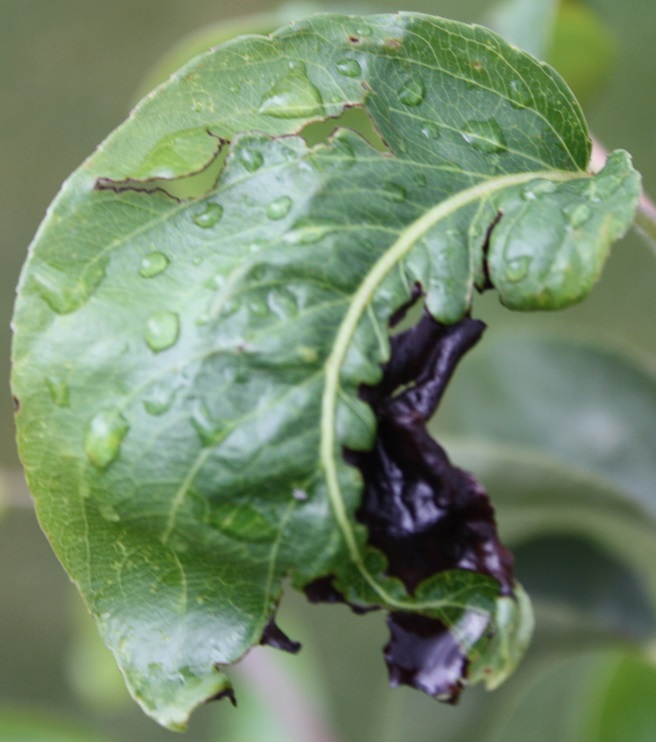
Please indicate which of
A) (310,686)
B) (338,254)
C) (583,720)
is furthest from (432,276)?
(310,686)

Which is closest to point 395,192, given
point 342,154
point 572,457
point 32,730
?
point 342,154

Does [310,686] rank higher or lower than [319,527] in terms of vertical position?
lower

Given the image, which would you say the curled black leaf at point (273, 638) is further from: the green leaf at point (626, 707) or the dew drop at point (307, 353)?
the green leaf at point (626, 707)

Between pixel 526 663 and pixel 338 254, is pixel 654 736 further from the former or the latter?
pixel 338 254

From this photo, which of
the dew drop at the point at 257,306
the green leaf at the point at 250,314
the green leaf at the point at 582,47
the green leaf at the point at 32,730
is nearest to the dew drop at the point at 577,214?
the green leaf at the point at 250,314

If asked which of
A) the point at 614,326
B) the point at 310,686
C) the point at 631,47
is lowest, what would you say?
the point at 310,686

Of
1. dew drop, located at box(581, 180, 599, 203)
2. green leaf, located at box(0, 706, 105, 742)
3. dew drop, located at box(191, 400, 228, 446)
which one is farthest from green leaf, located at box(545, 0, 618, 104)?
green leaf, located at box(0, 706, 105, 742)

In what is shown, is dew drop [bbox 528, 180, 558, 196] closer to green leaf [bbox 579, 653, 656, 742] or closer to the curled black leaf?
the curled black leaf
